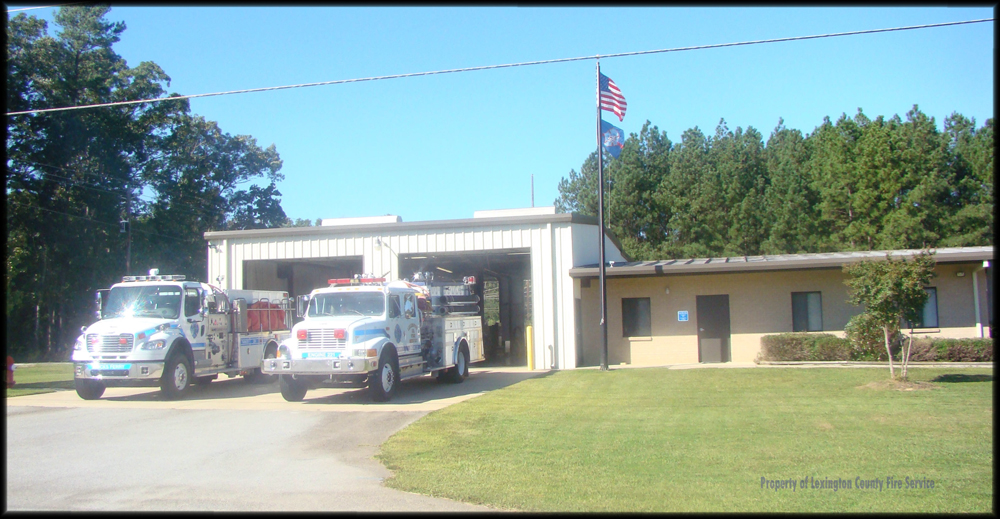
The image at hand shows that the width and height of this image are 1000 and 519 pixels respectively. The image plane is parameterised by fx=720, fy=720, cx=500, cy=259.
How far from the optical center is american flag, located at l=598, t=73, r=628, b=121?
68.9ft

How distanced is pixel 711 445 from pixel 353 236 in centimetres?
1685

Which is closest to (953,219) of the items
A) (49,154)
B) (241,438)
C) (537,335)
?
(537,335)

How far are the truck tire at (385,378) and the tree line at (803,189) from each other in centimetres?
2191

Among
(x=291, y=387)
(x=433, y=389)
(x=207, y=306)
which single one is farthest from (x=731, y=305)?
(x=207, y=306)

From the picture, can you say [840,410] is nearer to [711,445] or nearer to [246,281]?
[711,445]

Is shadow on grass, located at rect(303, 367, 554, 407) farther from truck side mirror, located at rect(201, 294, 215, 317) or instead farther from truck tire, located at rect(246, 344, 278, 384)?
truck tire, located at rect(246, 344, 278, 384)

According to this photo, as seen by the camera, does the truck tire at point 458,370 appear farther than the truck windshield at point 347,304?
Yes

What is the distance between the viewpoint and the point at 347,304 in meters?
15.7

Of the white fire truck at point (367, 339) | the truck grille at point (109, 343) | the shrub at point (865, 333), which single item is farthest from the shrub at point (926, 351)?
the truck grille at point (109, 343)

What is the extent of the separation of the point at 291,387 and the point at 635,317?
1239 cm

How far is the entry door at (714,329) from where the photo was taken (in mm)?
23047

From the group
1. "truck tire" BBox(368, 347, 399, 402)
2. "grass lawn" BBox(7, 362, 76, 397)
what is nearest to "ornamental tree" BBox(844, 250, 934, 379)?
"truck tire" BBox(368, 347, 399, 402)

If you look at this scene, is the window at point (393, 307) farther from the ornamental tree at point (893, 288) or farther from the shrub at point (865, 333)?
the shrub at point (865, 333)

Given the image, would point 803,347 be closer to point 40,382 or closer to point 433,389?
point 433,389
